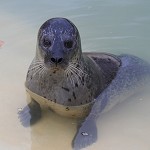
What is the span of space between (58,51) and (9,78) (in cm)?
143

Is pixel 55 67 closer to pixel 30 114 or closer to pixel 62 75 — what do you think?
pixel 62 75

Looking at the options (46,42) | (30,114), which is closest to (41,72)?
(46,42)

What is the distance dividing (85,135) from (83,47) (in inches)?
72.0

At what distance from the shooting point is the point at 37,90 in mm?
4824

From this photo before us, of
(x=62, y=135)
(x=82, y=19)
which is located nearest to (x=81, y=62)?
(x=62, y=135)

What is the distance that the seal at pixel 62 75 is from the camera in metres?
4.39

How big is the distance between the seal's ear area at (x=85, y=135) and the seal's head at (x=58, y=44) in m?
0.65

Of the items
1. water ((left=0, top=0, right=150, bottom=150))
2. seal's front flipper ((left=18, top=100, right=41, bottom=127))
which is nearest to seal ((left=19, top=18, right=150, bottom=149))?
seal's front flipper ((left=18, top=100, right=41, bottom=127))

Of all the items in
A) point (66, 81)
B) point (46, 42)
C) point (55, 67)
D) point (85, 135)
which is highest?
point (46, 42)

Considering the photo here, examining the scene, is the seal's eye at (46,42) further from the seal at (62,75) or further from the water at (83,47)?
the water at (83,47)

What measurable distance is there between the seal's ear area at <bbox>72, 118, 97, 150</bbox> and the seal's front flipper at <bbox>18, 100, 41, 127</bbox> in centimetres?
48

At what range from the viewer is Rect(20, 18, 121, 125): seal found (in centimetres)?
439

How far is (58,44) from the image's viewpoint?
14.4 feet

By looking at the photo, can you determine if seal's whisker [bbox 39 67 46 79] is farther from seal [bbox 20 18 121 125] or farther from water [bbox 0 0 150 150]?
water [bbox 0 0 150 150]
